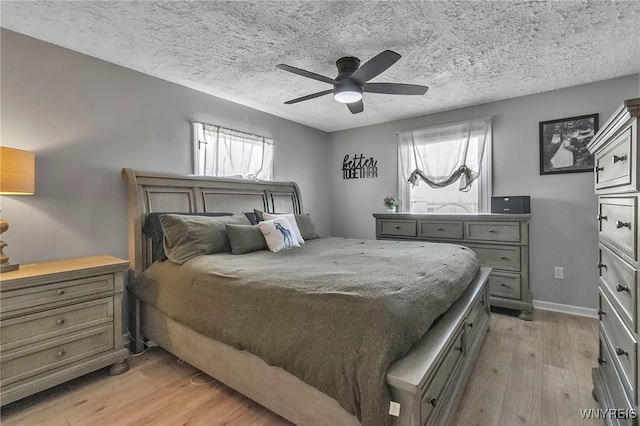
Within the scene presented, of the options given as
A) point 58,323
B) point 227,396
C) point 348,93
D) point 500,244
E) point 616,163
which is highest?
point 348,93

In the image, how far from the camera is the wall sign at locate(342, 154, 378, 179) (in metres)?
4.77

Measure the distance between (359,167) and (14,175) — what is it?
13.2ft

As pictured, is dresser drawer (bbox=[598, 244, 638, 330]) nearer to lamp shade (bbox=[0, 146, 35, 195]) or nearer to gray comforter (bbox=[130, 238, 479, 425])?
gray comforter (bbox=[130, 238, 479, 425])

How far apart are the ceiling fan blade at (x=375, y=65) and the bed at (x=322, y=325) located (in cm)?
136

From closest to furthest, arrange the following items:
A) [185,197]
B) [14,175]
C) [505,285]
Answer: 1. [14,175]
2. [185,197]
3. [505,285]

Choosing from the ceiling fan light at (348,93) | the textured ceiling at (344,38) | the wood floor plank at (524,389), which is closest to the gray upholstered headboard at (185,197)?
the textured ceiling at (344,38)

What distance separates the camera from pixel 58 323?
6.25 feet

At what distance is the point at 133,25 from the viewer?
2.07 m

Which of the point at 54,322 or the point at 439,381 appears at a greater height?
the point at 54,322

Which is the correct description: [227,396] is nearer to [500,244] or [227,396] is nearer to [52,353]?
[52,353]

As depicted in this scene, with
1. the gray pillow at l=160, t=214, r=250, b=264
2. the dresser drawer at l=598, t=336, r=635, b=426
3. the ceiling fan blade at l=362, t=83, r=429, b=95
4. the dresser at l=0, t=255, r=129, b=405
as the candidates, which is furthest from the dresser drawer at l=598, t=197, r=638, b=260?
the dresser at l=0, t=255, r=129, b=405

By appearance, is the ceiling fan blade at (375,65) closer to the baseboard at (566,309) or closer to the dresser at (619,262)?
the dresser at (619,262)

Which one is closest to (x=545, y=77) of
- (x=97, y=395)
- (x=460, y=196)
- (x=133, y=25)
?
(x=460, y=196)

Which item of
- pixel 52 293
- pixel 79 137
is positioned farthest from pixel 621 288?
pixel 79 137
